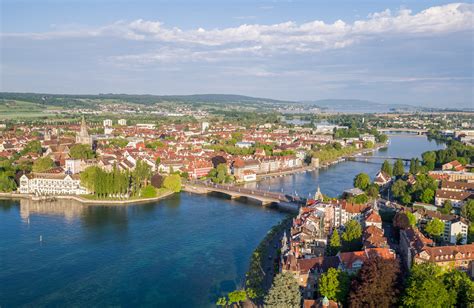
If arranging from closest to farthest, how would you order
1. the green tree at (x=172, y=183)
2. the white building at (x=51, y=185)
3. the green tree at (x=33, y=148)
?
the white building at (x=51, y=185) → the green tree at (x=172, y=183) → the green tree at (x=33, y=148)

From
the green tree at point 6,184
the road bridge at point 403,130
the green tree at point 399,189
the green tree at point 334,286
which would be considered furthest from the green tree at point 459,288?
the road bridge at point 403,130

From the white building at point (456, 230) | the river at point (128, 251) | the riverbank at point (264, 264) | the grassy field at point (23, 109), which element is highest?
the grassy field at point (23, 109)

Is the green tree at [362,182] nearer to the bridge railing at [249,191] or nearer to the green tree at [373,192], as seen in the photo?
the green tree at [373,192]

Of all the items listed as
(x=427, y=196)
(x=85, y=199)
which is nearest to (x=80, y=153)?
(x=85, y=199)

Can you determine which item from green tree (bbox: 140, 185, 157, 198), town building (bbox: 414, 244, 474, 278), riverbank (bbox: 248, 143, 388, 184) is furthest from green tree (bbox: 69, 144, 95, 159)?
town building (bbox: 414, 244, 474, 278)

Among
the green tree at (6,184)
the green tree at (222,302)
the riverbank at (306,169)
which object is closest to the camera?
the green tree at (222,302)

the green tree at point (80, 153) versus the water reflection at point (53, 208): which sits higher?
the green tree at point (80, 153)
